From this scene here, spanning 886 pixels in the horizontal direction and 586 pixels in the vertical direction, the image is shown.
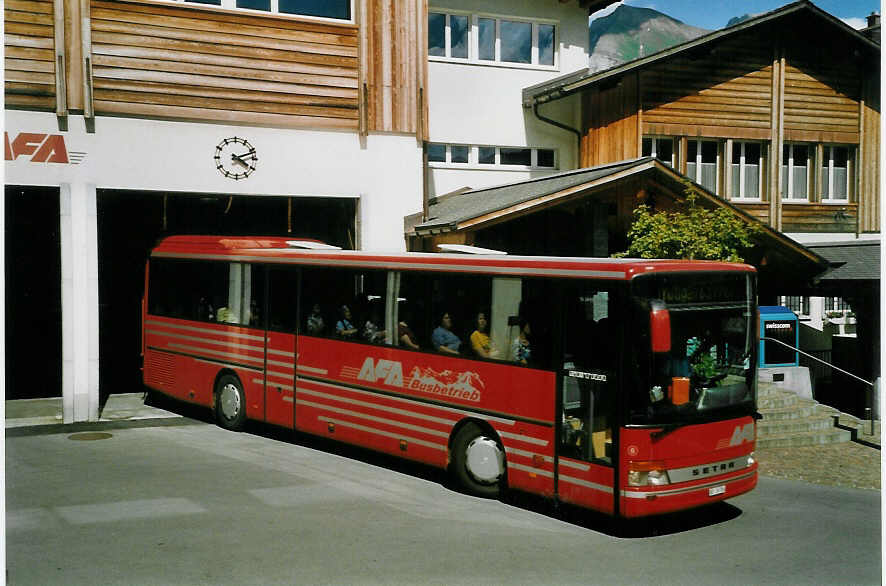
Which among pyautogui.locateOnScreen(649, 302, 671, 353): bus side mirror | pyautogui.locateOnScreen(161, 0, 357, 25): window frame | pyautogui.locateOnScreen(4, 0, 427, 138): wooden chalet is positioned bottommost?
pyautogui.locateOnScreen(649, 302, 671, 353): bus side mirror

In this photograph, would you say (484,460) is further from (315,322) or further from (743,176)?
(743,176)

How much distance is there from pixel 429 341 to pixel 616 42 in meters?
22.9

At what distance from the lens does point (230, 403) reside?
14.7 m

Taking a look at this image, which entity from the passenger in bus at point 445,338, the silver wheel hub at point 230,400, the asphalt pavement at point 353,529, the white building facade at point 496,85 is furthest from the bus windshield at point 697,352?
the white building facade at point 496,85

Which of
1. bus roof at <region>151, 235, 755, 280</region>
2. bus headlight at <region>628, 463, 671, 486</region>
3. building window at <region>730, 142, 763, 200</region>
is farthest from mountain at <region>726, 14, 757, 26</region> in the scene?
bus headlight at <region>628, 463, 671, 486</region>

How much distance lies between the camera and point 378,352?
11914 millimetres

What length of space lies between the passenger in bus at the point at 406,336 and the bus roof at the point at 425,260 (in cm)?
74

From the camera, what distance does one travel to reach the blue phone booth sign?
1803 cm

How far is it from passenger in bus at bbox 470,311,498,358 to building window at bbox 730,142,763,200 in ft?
43.8

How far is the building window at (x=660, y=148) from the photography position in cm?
2112

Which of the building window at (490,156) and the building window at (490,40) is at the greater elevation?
the building window at (490,40)

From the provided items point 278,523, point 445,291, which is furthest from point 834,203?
point 278,523

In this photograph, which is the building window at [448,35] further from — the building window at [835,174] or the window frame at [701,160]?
the building window at [835,174]

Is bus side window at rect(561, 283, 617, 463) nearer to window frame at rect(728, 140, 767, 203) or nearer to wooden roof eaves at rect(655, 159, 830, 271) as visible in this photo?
wooden roof eaves at rect(655, 159, 830, 271)
